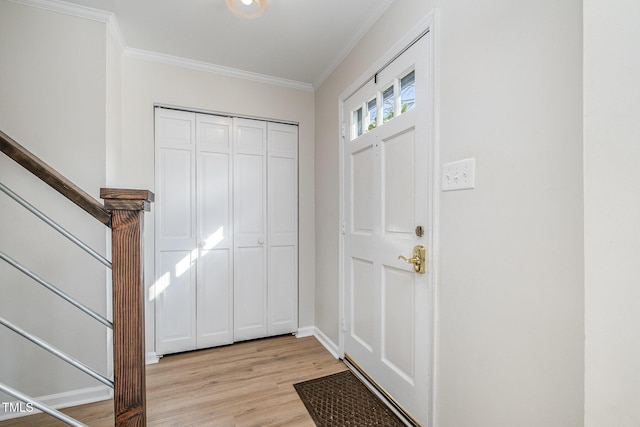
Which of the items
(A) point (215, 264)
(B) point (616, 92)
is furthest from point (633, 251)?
(A) point (215, 264)

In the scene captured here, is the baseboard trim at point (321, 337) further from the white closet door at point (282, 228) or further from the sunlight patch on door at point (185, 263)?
the sunlight patch on door at point (185, 263)

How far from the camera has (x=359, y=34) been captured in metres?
2.00

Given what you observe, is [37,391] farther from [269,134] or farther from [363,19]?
[363,19]

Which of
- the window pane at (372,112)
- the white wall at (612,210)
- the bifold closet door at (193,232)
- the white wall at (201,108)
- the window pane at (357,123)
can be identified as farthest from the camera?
the bifold closet door at (193,232)

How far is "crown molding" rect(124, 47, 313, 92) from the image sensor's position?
224 centimetres

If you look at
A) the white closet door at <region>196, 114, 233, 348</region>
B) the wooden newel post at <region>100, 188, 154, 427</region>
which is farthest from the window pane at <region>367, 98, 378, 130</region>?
the wooden newel post at <region>100, 188, 154, 427</region>

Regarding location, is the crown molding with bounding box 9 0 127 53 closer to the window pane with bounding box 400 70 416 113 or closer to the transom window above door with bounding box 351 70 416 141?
the transom window above door with bounding box 351 70 416 141

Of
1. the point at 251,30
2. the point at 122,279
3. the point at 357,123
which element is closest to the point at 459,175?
the point at 357,123

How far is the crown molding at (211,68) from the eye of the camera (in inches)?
88.1

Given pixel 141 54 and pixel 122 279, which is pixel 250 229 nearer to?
pixel 141 54

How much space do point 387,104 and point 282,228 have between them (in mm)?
1494

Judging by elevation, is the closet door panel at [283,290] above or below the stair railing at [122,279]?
below

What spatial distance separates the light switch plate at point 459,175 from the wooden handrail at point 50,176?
132 centimetres

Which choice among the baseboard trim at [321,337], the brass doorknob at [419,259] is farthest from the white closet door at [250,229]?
the brass doorknob at [419,259]
